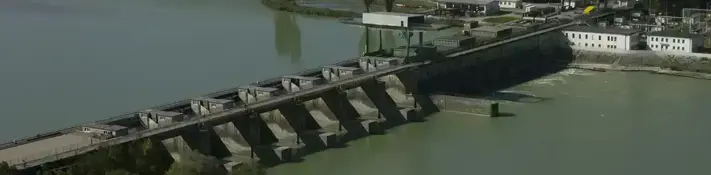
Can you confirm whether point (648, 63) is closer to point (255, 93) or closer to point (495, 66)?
point (495, 66)

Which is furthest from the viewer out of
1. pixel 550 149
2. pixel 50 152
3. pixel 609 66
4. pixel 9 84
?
pixel 609 66

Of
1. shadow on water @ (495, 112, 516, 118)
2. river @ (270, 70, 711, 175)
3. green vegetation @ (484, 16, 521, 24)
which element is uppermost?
green vegetation @ (484, 16, 521, 24)

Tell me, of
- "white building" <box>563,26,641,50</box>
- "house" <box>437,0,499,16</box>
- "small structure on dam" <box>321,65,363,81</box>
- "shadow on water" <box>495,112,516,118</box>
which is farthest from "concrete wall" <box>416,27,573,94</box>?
"house" <box>437,0,499,16</box>

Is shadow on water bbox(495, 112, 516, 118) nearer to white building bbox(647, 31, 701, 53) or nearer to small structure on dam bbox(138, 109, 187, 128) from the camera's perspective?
small structure on dam bbox(138, 109, 187, 128)

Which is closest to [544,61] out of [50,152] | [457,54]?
[457,54]

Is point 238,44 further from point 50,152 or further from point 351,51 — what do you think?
point 50,152

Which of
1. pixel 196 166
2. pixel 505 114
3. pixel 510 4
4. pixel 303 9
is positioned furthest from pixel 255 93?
pixel 510 4

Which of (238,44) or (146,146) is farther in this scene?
(238,44)
